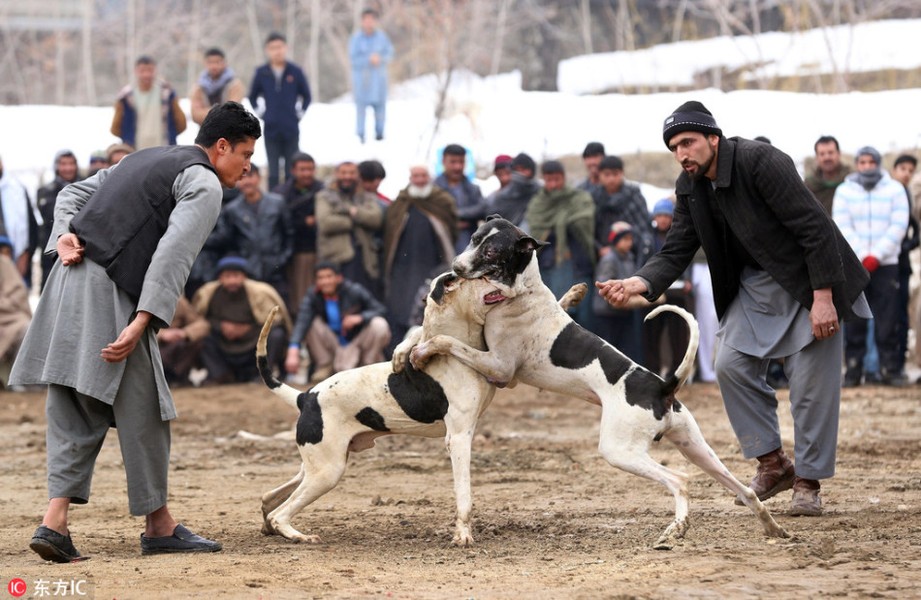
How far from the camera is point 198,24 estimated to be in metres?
28.8

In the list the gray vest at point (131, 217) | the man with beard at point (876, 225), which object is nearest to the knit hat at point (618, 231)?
the man with beard at point (876, 225)

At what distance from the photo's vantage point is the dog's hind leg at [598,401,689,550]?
6.57m

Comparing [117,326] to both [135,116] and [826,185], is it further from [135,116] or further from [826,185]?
[135,116]

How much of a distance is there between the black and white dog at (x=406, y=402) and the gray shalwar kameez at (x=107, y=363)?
63 centimetres

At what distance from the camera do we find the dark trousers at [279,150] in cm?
1692

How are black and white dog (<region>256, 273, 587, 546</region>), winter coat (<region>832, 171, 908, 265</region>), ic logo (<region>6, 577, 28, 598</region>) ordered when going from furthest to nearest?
winter coat (<region>832, 171, 908, 265</region>), black and white dog (<region>256, 273, 587, 546</region>), ic logo (<region>6, 577, 28, 598</region>)

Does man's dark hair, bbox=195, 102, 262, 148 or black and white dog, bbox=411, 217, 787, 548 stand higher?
man's dark hair, bbox=195, 102, 262, 148

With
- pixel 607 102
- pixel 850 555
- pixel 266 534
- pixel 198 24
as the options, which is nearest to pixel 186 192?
pixel 266 534

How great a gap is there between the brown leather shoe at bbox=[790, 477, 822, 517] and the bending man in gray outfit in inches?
118

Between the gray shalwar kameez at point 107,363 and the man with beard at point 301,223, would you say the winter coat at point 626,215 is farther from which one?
the gray shalwar kameez at point 107,363

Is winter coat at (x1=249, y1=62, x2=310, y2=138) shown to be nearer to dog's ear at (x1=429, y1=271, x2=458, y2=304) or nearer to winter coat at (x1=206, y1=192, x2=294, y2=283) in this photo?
winter coat at (x1=206, y1=192, x2=294, y2=283)

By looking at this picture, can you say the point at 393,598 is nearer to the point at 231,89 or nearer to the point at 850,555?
the point at 850,555

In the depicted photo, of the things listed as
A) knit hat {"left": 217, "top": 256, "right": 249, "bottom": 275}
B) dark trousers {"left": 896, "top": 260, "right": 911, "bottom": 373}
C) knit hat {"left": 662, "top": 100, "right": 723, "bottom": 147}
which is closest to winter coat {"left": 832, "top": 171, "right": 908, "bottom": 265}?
dark trousers {"left": 896, "top": 260, "right": 911, "bottom": 373}

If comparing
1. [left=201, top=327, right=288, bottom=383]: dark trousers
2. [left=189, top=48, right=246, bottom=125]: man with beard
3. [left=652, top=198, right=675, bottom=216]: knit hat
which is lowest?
[left=201, top=327, right=288, bottom=383]: dark trousers
